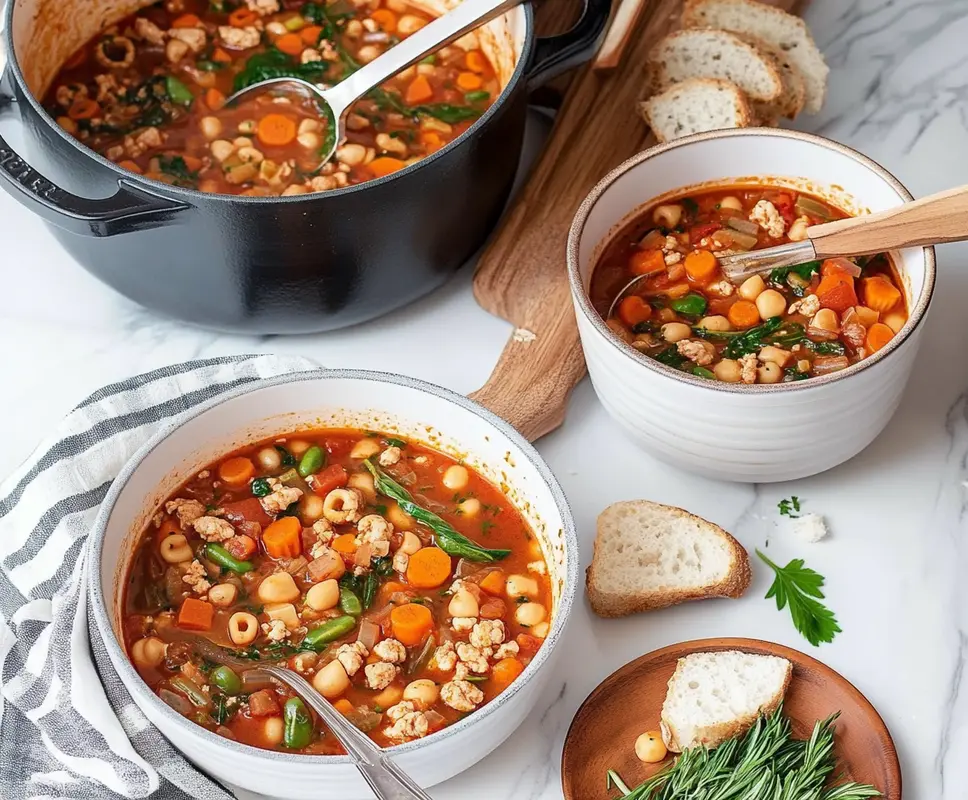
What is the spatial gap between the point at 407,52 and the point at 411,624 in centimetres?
161

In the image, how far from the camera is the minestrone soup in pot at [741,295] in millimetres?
3191

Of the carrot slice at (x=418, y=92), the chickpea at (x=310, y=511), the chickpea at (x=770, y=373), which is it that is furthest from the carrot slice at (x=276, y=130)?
the chickpea at (x=770, y=373)

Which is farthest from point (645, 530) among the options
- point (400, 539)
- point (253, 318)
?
point (253, 318)

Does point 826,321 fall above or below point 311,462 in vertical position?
above

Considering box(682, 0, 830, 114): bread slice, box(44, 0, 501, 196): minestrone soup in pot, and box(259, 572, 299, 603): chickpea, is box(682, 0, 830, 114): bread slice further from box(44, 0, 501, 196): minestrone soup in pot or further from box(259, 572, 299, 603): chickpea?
box(259, 572, 299, 603): chickpea

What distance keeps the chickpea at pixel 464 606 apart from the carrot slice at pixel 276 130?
4.90ft

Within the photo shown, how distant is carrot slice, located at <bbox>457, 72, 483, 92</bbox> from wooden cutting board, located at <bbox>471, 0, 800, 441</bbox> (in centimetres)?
27

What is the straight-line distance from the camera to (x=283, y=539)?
2939mm

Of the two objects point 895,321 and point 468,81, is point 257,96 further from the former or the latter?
point 895,321

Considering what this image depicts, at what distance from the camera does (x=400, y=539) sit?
2.97 metres

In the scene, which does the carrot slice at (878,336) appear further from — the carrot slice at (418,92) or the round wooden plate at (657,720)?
the carrot slice at (418,92)

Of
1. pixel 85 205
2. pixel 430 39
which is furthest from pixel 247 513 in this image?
pixel 430 39

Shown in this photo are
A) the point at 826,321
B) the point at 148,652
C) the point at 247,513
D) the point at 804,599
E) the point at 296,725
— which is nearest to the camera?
the point at 296,725

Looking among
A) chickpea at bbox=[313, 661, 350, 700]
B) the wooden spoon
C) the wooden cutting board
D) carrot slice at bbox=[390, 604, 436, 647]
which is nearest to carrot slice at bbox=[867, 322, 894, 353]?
the wooden spoon
